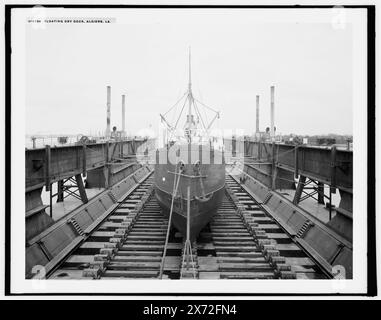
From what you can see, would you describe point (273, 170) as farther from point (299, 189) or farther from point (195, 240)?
point (195, 240)

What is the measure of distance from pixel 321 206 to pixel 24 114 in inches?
621

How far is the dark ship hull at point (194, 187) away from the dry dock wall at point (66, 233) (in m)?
4.32

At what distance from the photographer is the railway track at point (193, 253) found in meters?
10.3

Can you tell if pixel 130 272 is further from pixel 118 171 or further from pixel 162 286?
pixel 118 171

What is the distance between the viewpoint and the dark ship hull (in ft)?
39.1

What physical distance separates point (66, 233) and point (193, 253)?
5940 mm

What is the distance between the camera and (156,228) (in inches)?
587

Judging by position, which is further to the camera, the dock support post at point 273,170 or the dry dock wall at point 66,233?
the dock support post at point 273,170

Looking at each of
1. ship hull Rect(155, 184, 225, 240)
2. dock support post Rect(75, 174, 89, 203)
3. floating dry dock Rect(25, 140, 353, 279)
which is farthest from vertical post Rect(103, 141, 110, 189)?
ship hull Rect(155, 184, 225, 240)

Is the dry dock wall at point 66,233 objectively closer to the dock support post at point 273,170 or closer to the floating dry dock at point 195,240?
the floating dry dock at point 195,240

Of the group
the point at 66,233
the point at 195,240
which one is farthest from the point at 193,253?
the point at 66,233

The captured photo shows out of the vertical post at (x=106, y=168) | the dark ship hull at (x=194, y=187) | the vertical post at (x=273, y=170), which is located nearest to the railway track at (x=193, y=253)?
the dark ship hull at (x=194, y=187)

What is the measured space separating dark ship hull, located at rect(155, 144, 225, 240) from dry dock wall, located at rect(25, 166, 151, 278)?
4.32m

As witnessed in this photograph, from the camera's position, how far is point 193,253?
11.8 metres
